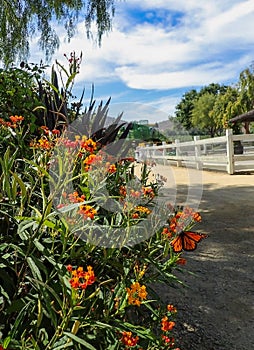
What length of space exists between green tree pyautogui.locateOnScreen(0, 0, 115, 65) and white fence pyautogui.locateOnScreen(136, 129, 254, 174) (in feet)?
9.02

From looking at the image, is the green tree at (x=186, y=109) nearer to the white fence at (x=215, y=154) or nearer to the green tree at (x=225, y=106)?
the green tree at (x=225, y=106)

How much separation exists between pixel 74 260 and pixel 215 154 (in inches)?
372

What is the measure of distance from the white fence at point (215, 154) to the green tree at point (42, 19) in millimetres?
2751

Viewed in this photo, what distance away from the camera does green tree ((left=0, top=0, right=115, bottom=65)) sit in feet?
12.4

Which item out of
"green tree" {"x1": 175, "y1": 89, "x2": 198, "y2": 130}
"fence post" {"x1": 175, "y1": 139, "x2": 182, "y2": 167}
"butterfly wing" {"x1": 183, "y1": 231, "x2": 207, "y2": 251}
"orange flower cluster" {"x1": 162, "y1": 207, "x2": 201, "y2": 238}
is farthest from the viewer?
"green tree" {"x1": 175, "y1": 89, "x2": 198, "y2": 130}

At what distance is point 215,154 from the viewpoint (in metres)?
10.0

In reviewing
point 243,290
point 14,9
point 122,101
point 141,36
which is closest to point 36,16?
point 14,9

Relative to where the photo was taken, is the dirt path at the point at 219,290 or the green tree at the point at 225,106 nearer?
the dirt path at the point at 219,290

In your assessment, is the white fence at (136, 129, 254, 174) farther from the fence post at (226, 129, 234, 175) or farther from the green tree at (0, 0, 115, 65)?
the green tree at (0, 0, 115, 65)

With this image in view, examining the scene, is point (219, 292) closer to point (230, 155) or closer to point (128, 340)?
point (128, 340)

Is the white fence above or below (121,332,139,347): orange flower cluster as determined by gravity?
above

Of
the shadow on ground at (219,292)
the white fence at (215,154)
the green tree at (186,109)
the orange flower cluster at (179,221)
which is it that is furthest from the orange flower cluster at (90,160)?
the green tree at (186,109)

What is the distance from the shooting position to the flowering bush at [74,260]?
0.78 metres

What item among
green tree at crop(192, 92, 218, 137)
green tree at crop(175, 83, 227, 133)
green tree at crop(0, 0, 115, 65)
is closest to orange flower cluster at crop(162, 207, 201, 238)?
green tree at crop(0, 0, 115, 65)
